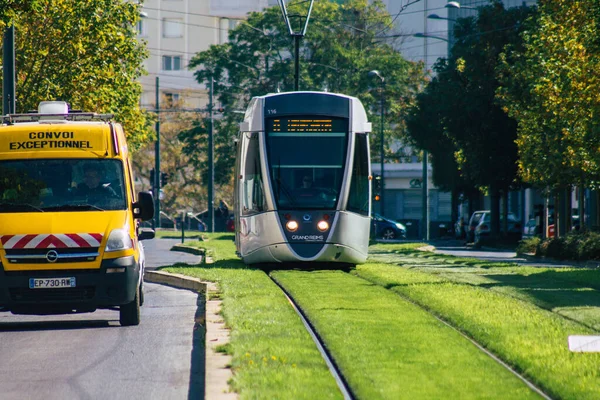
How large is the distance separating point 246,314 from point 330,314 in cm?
95

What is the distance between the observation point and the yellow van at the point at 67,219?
45.9ft

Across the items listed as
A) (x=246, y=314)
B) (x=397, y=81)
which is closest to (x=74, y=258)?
(x=246, y=314)

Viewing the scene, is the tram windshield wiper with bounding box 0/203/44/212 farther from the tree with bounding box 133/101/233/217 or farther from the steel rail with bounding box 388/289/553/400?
the tree with bounding box 133/101/233/217

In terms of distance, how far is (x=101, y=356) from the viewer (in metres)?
12.0

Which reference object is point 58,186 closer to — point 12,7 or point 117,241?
point 117,241

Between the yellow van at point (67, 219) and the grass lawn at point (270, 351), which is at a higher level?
the yellow van at point (67, 219)

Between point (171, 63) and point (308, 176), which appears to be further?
point (171, 63)

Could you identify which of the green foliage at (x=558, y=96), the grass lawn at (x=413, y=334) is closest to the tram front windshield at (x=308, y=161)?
the grass lawn at (x=413, y=334)

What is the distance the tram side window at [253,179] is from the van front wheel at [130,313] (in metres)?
9.71

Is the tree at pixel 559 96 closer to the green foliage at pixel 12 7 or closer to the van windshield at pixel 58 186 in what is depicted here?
the green foliage at pixel 12 7

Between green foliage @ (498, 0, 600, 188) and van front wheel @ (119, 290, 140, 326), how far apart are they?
1129 cm

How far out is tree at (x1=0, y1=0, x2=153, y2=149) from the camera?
30641 millimetres

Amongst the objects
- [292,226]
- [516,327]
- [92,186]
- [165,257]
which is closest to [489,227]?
[165,257]

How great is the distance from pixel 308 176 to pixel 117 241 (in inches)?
416
